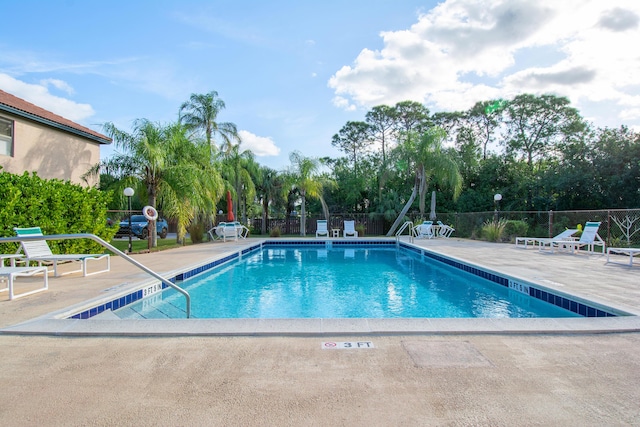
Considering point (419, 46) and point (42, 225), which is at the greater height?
point (419, 46)

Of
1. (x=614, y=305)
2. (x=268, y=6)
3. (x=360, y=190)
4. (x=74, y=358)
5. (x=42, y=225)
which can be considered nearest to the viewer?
(x=74, y=358)

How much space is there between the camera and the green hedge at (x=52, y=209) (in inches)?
287

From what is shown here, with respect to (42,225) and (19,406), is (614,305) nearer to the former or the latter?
(19,406)

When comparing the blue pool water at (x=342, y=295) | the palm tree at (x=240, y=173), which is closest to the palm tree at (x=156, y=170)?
the blue pool water at (x=342, y=295)

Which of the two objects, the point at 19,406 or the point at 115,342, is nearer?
the point at 19,406

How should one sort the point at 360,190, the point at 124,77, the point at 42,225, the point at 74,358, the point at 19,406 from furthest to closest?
the point at 360,190 < the point at 124,77 < the point at 42,225 < the point at 74,358 < the point at 19,406

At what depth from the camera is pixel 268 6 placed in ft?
33.9

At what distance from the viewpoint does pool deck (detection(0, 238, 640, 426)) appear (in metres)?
2.10

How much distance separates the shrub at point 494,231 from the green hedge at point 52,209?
46.6 feet

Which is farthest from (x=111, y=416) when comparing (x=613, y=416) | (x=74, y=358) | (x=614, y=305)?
(x=614, y=305)

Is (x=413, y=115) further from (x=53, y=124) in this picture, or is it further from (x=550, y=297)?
(x=550, y=297)

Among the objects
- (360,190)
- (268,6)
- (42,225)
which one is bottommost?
(42,225)

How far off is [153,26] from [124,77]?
9.19 feet

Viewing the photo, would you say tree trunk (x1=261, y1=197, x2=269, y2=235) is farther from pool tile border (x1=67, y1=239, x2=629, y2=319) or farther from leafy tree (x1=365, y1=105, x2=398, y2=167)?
leafy tree (x1=365, y1=105, x2=398, y2=167)
